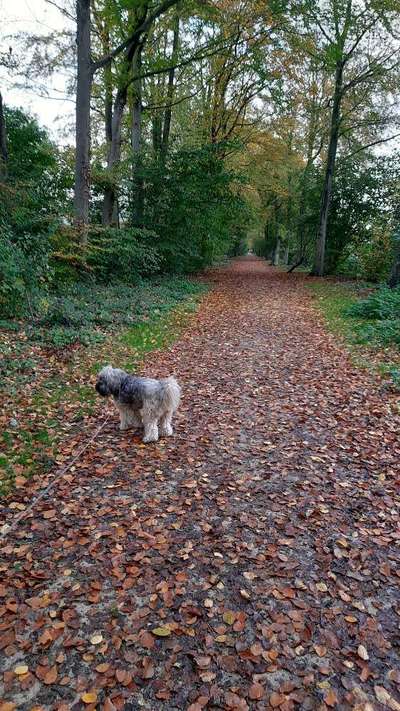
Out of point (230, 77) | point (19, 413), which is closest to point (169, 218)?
point (230, 77)

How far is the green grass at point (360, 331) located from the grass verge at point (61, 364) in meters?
4.99

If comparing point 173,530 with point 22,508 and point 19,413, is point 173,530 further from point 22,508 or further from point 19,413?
point 19,413

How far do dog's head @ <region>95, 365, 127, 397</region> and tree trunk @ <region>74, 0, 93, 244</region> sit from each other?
27.0 feet

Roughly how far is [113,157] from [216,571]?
1679cm

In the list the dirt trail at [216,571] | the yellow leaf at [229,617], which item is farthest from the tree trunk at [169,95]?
the yellow leaf at [229,617]

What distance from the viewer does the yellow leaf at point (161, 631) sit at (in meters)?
3.21

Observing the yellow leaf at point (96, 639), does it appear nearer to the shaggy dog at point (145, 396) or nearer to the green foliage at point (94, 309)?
the shaggy dog at point (145, 396)

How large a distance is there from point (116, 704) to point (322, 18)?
993 inches

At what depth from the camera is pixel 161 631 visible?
3240mm

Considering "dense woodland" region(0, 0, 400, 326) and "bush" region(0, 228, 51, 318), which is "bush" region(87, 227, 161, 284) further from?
"bush" region(0, 228, 51, 318)

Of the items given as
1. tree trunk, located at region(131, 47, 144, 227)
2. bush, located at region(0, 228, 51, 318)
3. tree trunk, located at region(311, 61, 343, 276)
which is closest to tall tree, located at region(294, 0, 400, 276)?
tree trunk, located at region(311, 61, 343, 276)

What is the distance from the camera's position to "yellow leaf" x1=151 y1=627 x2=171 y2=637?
3.21 metres

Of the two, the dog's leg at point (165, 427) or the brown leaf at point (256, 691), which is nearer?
the brown leaf at point (256, 691)

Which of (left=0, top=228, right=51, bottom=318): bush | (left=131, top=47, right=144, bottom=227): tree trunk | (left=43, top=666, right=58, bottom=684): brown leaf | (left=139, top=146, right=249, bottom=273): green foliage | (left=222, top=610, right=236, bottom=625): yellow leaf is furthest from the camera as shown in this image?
(left=139, top=146, right=249, bottom=273): green foliage
